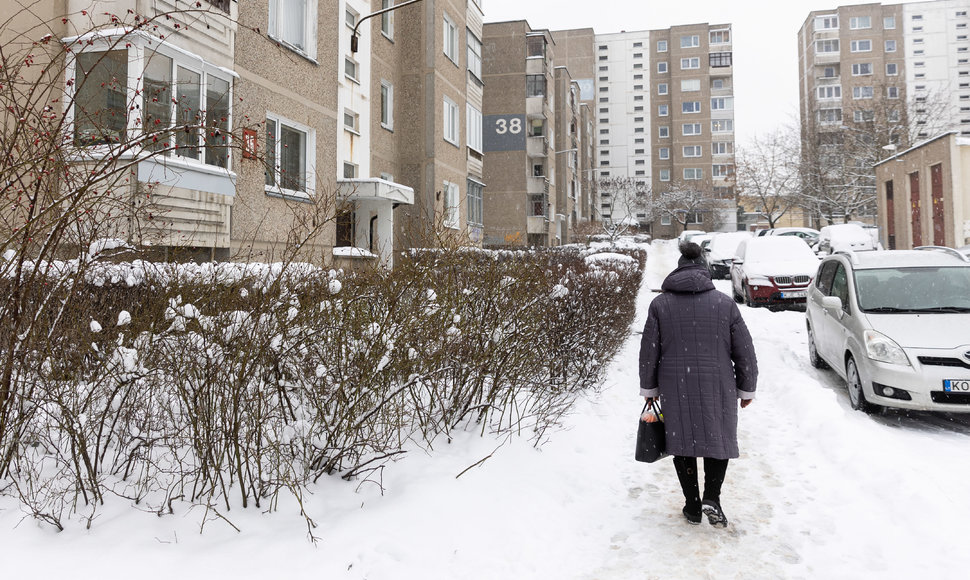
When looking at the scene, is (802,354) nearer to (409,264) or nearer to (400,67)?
(409,264)

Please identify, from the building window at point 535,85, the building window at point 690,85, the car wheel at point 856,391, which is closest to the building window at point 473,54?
the building window at point 535,85

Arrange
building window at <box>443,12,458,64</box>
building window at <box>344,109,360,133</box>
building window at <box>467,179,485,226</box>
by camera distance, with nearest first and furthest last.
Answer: building window at <box>344,109,360,133</box> → building window at <box>443,12,458,64</box> → building window at <box>467,179,485,226</box>

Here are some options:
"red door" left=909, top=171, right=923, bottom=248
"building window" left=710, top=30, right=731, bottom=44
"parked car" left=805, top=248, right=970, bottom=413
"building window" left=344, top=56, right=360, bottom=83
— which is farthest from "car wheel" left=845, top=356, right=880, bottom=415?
"building window" left=710, top=30, right=731, bottom=44

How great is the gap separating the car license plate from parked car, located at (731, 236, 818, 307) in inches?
334

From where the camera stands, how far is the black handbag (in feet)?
13.3

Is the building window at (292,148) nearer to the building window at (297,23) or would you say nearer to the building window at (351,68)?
the building window at (297,23)

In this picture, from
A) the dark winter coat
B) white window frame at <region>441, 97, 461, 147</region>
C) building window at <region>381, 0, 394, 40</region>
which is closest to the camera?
→ the dark winter coat

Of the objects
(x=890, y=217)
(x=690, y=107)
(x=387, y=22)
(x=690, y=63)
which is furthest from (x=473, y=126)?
(x=690, y=63)

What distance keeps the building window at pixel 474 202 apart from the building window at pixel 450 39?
5177mm

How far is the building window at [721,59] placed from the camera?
8975cm

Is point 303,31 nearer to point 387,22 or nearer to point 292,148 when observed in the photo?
point 292,148

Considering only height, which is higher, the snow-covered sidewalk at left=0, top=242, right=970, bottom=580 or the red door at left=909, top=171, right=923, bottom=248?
the red door at left=909, top=171, right=923, bottom=248

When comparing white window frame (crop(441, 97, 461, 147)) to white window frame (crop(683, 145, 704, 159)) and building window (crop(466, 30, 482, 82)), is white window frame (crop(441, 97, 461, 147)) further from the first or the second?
white window frame (crop(683, 145, 704, 159))

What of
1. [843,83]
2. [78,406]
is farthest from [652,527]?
[843,83]
